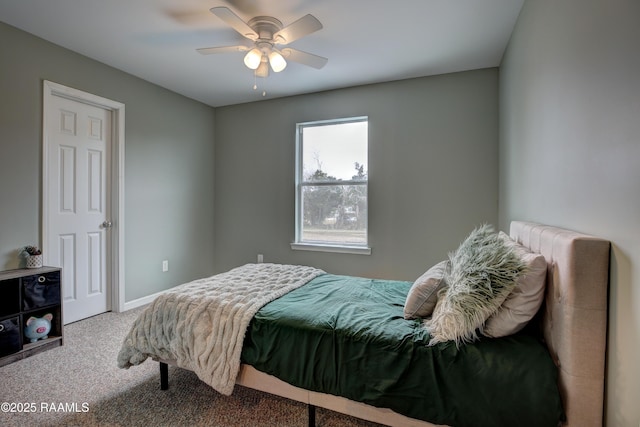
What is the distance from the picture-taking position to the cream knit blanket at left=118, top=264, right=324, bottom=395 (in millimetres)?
1634

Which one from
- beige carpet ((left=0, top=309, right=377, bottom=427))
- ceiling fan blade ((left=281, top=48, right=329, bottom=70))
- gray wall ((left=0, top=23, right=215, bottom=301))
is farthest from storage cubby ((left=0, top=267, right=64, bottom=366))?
ceiling fan blade ((left=281, top=48, right=329, bottom=70))

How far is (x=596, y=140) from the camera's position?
1.14 meters

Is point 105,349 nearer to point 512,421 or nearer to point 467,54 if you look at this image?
point 512,421

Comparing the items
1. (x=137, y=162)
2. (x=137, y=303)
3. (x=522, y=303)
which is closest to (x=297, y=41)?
(x=137, y=162)

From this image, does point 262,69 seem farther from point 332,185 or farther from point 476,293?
point 476,293

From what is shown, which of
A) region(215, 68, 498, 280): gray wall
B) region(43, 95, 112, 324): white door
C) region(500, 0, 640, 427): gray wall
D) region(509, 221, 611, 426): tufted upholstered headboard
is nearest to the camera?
region(500, 0, 640, 427): gray wall

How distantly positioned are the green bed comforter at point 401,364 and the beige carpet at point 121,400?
371mm

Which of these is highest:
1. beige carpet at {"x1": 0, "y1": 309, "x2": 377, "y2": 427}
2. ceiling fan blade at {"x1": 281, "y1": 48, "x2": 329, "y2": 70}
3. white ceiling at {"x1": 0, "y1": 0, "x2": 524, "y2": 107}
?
white ceiling at {"x1": 0, "y1": 0, "x2": 524, "y2": 107}

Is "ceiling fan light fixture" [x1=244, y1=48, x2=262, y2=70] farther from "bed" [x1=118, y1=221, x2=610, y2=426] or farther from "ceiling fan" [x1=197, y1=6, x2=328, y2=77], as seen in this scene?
"bed" [x1=118, y1=221, x2=610, y2=426]

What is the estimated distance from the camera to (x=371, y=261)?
11.9 ft

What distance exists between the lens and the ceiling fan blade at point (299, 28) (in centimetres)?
198

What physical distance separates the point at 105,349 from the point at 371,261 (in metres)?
2.65

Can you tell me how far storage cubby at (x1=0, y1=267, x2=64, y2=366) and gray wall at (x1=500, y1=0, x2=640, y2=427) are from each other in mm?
3438

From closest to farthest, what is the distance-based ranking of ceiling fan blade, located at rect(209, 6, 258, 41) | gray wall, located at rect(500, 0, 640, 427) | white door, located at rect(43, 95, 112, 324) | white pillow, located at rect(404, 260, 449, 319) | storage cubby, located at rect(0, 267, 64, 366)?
gray wall, located at rect(500, 0, 640, 427), white pillow, located at rect(404, 260, 449, 319), ceiling fan blade, located at rect(209, 6, 258, 41), storage cubby, located at rect(0, 267, 64, 366), white door, located at rect(43, 95, 112, 324)
